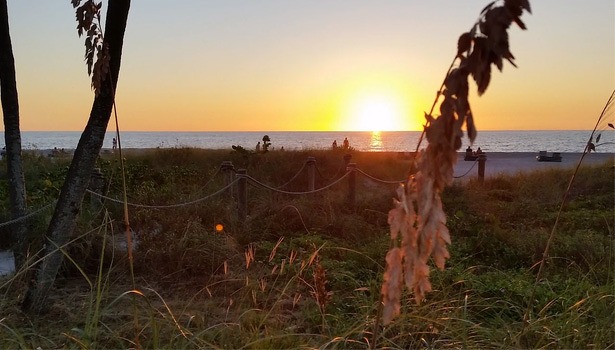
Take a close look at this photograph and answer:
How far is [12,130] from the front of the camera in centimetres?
426

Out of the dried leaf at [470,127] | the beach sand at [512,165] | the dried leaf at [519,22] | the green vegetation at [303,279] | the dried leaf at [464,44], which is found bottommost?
the green vegetation at [303,279]

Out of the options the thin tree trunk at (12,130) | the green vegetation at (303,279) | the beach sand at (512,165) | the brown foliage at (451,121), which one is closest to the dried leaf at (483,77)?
the brown foliage at (451,121)

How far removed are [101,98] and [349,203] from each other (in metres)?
5.93

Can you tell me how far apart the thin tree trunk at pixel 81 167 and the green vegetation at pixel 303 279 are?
0.24 m

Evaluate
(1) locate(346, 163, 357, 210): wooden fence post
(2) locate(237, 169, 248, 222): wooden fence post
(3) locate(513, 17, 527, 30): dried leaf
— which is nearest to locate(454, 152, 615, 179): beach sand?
(1) locate(346, 163, 357, 210): wooden fence post

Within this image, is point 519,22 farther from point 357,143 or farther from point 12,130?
point 357,143

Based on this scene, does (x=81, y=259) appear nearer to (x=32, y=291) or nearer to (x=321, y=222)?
(x=32, y=291)

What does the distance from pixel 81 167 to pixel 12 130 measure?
1.02 metres

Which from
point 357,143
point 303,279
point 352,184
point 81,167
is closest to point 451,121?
point 303,279

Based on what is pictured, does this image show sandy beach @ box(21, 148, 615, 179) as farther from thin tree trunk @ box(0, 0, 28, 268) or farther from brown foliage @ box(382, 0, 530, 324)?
brown foliage @ box(382, 0, 530, 324)

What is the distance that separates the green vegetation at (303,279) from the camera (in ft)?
9.09

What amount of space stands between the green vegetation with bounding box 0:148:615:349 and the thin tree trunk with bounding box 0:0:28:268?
0.38 metres

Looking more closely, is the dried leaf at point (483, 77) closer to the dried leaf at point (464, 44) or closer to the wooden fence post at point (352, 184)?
the dried leaf at point (464, 44)

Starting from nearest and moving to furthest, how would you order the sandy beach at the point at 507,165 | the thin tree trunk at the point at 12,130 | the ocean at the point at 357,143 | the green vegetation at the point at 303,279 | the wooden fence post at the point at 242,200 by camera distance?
the green vegetation at the point at 303,279
the thin tree trunk at the point at 12,130
the wooden fence post at the point at 242,200
the sandy beach at the point at 507,165
the ocean at the point at 357,143
